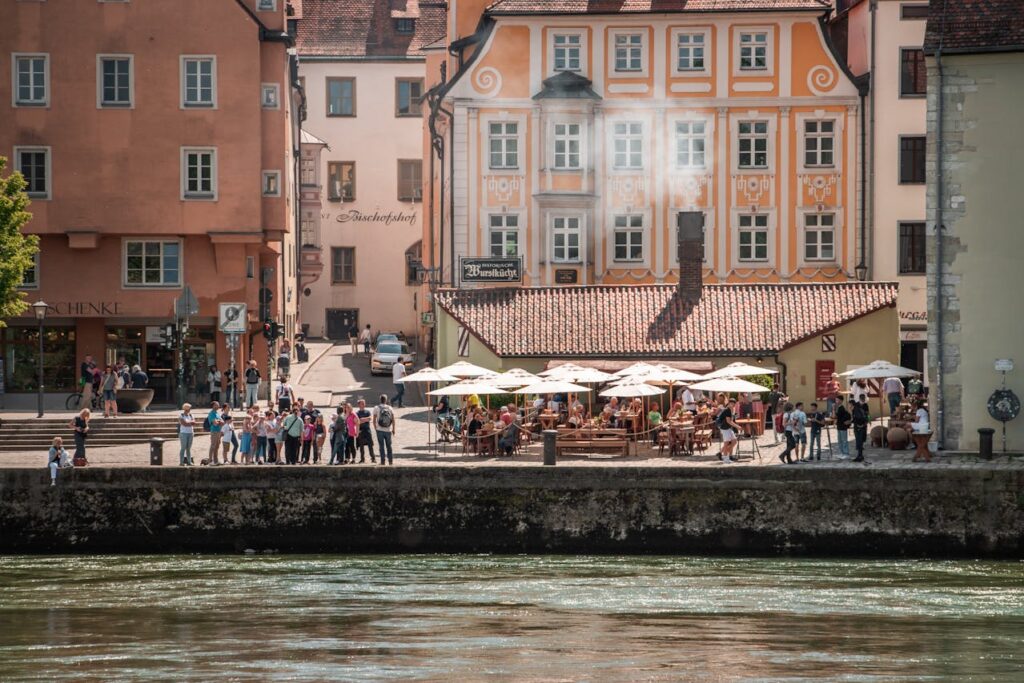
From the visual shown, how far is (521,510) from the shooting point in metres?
41.7

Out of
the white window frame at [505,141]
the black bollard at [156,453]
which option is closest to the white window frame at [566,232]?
the white window frame at [505,141]

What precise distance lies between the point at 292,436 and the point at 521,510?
5.42 meters

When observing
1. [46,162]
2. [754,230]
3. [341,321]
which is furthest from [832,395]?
[341,321]

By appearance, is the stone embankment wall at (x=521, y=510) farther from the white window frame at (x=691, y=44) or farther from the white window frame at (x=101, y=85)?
the white window frame at (x=691, y=44)

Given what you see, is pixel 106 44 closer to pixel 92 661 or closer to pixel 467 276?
pixel 467 276

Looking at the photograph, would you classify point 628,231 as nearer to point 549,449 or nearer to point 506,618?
point 549,449

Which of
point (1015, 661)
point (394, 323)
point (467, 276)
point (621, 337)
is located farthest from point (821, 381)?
point (394, 323)

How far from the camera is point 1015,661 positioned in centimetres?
3130

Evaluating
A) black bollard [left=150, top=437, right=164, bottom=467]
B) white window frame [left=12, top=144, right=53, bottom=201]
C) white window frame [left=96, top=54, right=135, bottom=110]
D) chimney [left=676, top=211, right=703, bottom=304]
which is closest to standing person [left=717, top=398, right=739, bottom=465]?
black bollard [left=150, top=437, right=164, bottom=467]

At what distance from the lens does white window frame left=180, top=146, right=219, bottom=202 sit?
6203 centimetres

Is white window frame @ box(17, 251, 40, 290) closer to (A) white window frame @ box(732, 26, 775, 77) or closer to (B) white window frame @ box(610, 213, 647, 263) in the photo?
(B) white window frame @ box(610, 213, 647, 263)

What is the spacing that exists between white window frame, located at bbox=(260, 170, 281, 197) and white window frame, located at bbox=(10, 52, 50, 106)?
21.0 ft

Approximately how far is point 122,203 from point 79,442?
62.6 ft

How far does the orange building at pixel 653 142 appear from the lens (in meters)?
65.2
